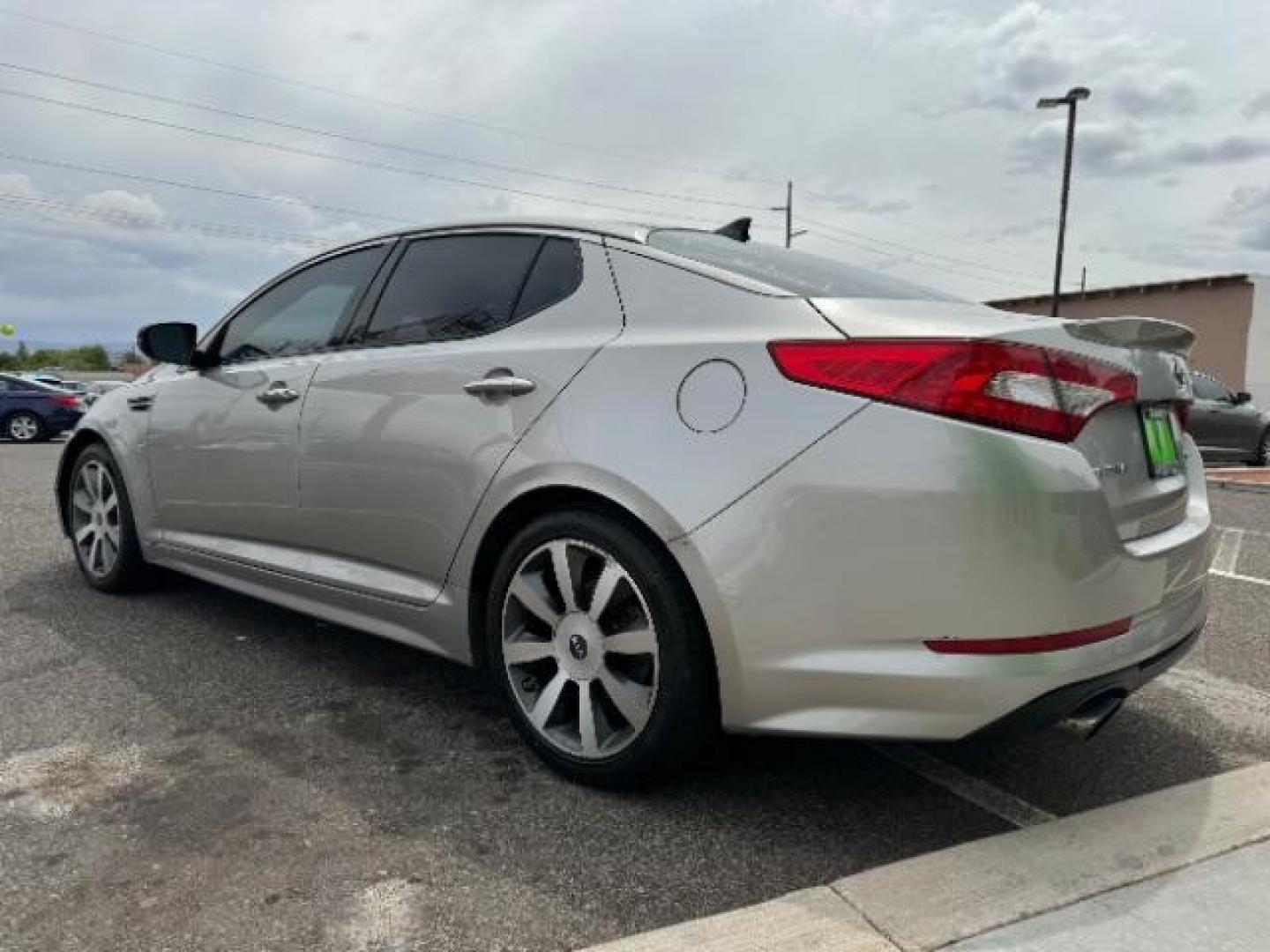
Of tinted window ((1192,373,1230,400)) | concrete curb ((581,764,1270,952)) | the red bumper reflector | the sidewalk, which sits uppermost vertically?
the red bumper reflector

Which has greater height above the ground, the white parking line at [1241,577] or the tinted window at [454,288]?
the tinted window at [454,288]

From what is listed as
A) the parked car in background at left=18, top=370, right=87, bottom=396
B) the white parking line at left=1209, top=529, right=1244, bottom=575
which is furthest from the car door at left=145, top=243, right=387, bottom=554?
the parked car in background at left=18, top=370, right=87, bottom=396

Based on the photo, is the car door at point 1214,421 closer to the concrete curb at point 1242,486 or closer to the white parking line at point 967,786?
the concrete curb at point 1242,486

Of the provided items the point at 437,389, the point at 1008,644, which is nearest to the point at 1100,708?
the point at 1008,644

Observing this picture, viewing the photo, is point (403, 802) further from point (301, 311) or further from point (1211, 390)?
point (1211, 390)

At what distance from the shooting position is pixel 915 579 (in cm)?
212

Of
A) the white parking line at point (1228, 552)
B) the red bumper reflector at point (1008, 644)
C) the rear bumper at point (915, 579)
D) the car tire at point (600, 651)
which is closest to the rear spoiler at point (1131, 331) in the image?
the rear bumper at point (915, 579)

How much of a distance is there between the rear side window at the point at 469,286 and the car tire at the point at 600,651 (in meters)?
0.67

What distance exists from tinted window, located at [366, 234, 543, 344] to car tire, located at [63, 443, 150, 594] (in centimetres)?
191

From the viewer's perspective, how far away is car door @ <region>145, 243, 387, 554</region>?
11.6 feet

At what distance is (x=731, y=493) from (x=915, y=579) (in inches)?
17.1

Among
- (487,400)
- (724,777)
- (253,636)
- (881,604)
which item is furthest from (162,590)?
(881,604)

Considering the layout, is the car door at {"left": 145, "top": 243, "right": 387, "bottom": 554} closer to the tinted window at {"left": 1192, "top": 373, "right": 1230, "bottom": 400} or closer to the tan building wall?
the tinted window at {"left": 1192, "top": 373, "right": 1230, "bottom": 400}

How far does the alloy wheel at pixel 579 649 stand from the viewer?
8.20ft
